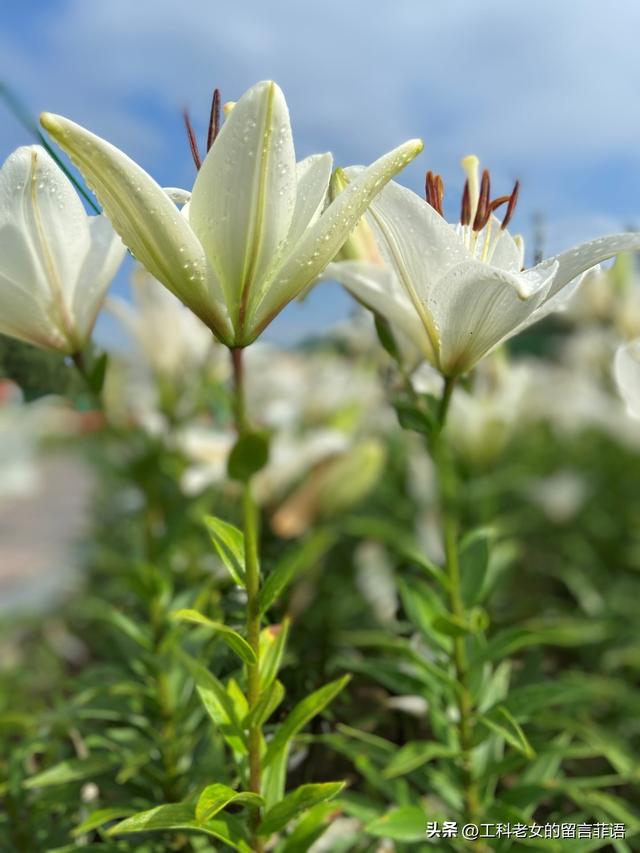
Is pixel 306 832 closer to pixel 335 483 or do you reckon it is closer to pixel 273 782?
pixel 273 782

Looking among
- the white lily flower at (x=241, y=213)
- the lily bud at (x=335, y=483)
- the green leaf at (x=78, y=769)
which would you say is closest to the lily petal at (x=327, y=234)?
the white lily flower at (x=241, y=213)

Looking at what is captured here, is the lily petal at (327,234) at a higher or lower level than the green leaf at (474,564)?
higher

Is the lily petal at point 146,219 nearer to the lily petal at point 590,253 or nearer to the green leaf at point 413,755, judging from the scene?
the lily petal at point 590,253

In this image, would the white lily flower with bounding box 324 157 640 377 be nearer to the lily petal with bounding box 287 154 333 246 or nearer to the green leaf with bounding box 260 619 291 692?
the lily petal with bounding box 287 154 333 246

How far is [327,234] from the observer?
0.96 ft

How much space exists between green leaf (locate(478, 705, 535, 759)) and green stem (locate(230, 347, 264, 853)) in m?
0.14

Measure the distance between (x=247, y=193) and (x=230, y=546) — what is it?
145 mm

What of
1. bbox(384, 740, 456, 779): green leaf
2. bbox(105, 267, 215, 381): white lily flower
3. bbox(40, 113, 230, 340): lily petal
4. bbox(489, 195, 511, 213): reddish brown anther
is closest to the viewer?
bbox(40, 113, 230, 340): lily petal

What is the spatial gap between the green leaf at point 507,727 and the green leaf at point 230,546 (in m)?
0.17

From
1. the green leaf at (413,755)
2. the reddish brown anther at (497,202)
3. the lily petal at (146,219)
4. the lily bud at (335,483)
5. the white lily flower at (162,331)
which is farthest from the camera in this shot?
the white lily flower at (162,331)

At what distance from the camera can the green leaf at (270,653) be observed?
35cm

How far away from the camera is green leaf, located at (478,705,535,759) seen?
40 cm

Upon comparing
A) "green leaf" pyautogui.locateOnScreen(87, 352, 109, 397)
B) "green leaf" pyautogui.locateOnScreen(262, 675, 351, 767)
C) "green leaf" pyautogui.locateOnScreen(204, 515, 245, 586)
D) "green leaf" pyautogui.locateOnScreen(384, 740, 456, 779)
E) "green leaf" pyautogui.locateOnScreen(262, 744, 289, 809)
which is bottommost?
"green leaf" pyautogui.locateOnScreen(384, 740, 456, 779)

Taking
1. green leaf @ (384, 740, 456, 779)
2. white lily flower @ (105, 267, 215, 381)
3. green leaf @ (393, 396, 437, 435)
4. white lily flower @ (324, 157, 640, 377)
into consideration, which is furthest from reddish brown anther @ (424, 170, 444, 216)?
white lily flower @ (105, 267, 215, 381)
